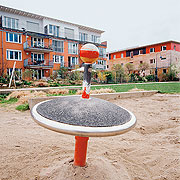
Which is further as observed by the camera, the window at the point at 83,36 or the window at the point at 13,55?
the window at the point at 83,36

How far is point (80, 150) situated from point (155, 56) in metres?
36.0

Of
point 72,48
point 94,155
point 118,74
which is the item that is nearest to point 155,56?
point 118,74

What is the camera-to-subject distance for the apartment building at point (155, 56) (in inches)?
1232

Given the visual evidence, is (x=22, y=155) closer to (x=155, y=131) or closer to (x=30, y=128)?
(x=30, y=128)

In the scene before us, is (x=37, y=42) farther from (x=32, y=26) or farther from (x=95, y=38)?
(x=95, y=38)

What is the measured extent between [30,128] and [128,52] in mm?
38029

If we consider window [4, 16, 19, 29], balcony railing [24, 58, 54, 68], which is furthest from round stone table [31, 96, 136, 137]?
window [4, 16, 19, 29]

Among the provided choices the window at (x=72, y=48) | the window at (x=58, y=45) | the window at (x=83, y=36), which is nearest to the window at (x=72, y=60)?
the window at (x=72, y=48)

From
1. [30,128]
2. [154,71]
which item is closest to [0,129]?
[30,128]

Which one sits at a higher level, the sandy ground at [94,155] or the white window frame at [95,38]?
the white window frame at [95,38]

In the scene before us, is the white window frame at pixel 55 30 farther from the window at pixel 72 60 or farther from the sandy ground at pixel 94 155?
the sandy ground at pixel 94 155

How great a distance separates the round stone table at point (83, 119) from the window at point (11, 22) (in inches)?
1011

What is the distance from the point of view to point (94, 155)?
7.73ft

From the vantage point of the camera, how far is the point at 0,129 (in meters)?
3.29
